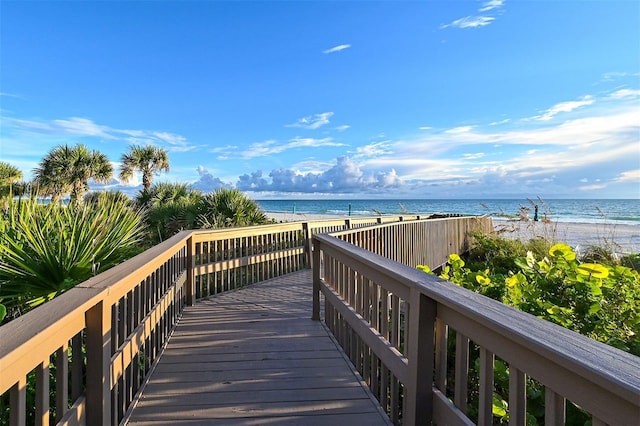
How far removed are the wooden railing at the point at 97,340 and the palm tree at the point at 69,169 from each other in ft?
75.3

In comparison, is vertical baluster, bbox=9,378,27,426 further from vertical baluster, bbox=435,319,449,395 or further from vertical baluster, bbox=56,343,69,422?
vertical baluster, bbox=435,319,449,395

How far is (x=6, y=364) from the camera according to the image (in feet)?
3.14

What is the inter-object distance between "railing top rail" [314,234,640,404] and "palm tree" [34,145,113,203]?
25798 mm

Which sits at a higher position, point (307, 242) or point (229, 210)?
point (229, 210)

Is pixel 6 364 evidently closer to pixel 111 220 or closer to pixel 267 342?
pixel 267 342

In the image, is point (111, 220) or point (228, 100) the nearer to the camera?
point (111, 220)

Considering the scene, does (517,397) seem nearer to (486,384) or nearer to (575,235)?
(486,384)

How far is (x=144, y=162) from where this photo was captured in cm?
2522

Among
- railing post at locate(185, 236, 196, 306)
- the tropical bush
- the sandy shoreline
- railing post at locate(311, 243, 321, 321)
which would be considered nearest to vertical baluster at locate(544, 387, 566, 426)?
railing post at locate(311, 243, 321, 321)

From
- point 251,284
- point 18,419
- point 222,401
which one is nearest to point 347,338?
point 222,401

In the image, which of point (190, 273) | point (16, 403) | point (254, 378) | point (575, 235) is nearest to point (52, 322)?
point (16, 403)

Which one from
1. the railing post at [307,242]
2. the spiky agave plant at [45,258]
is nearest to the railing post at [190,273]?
the spiky agave plant at [45,258]

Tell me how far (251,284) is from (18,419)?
17.4 feet

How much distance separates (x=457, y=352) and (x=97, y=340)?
5.56ft
